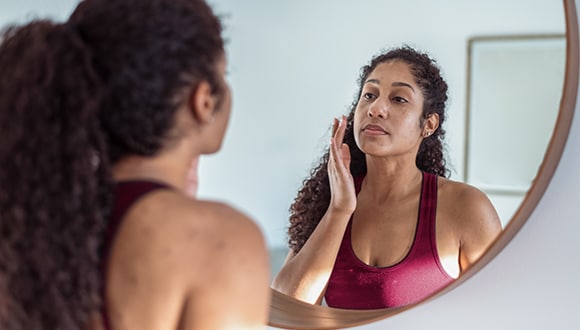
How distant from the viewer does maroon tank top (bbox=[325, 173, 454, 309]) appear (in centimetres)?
93

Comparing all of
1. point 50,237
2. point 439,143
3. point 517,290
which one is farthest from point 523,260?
point 50,237

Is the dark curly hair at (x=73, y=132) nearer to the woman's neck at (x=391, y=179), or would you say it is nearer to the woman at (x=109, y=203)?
the woman at (x=109, y=203)

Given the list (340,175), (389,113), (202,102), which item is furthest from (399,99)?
(202,102)

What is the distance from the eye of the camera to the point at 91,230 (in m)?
0.56

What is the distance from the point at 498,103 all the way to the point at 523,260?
20cm

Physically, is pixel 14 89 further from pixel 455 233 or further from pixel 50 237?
pixel 455 233

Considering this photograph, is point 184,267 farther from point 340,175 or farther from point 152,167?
point 340,175

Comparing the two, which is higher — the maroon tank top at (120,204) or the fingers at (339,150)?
the fingers at (339,150)

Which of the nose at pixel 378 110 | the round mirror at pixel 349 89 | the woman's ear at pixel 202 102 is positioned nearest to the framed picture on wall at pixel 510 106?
the round mirror at pixel 349 89

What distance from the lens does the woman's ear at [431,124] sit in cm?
91

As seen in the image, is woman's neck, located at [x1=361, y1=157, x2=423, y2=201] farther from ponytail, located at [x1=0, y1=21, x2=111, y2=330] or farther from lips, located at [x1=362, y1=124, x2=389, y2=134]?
ponytail, located at [x1=0, y1=21, x2=111, y2=330]

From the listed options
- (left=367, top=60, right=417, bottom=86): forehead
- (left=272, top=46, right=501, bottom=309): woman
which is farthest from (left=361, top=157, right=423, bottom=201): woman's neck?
(left=367, top=60, right=417, bottom=86): forehead

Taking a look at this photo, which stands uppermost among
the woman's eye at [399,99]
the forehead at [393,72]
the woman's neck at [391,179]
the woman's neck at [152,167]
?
the forehead at [393,72]

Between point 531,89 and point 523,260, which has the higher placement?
point 531,89
